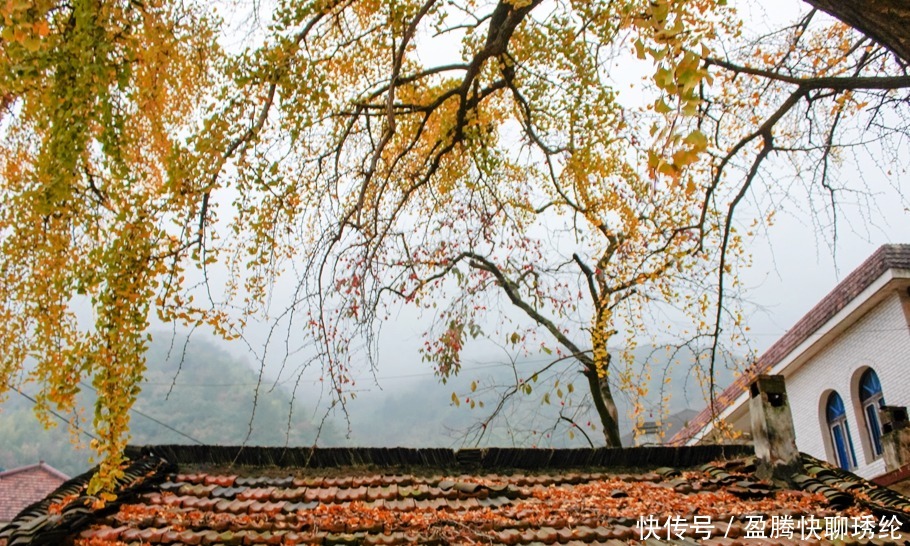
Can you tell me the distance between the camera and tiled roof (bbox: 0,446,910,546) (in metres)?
4.41

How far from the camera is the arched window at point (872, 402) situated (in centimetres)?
1179

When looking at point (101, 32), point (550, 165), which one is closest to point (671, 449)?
point (550, 165)

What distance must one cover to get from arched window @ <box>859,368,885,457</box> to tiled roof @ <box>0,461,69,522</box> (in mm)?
19411

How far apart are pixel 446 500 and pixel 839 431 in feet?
36.7

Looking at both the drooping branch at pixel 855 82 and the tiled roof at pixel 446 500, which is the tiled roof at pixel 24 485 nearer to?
the tiled roof at pixel 446 500

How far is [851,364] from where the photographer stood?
40.2ft

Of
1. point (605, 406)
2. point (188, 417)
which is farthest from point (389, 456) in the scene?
point (188, 417)

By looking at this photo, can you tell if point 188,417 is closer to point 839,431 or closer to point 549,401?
point 839,431

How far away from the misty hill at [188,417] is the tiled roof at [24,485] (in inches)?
363

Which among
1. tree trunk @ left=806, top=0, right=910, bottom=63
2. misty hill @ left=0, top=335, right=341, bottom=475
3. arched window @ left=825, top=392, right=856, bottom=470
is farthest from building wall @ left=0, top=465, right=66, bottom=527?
tree trunk @ left=806, top=0, right=910, bottom=63

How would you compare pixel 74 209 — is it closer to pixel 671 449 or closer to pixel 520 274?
pixel 671 449

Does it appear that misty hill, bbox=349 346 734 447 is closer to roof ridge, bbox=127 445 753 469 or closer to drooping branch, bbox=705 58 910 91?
roof ridge, bbox=127 445 753 469

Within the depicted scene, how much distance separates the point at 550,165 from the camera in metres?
9.42

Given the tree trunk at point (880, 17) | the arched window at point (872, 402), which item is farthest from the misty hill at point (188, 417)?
the tree trunk at point (880, 17)
